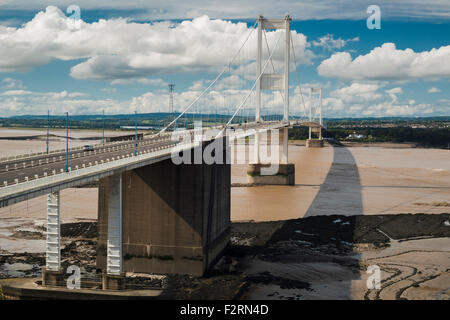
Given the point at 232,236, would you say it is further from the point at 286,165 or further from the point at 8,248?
the point at 286,165

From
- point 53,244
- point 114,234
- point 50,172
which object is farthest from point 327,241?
point 50,172

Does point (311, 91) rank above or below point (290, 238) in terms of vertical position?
above

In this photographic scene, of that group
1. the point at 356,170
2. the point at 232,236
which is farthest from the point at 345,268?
the point at 356,170

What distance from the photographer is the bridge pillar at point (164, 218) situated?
21562 millimetres

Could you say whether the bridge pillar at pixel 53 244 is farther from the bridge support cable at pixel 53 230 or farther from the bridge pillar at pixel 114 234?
the bridge pillar at pixel 114 234

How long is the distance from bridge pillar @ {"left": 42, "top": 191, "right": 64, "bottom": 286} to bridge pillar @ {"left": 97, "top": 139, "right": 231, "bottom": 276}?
4191 millimetres

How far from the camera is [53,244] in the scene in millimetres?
17141

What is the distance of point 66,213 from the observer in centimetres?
3388

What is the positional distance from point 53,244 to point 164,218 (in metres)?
5.60

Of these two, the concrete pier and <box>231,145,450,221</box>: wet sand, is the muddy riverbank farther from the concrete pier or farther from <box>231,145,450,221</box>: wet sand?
the concrete pier

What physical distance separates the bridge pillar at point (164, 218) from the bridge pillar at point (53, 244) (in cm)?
419

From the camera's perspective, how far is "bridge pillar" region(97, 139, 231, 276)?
70.7 feet
